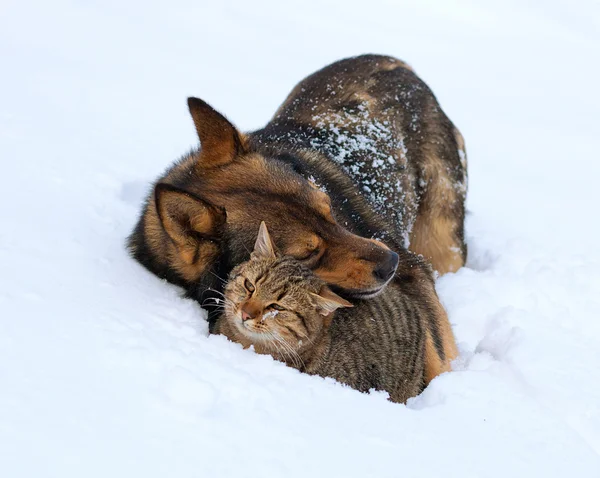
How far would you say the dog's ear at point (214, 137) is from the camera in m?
4.10

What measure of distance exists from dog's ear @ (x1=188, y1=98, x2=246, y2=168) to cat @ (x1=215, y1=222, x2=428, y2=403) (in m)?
0.73

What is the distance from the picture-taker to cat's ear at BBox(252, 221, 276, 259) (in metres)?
3.62

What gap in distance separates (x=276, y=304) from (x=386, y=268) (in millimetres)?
635

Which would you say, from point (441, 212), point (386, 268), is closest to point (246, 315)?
point (386, 268)

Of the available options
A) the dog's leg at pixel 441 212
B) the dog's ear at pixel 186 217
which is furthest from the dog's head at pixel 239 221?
the dog's leg at pixel 441 212

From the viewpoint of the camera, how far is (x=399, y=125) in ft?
19.0

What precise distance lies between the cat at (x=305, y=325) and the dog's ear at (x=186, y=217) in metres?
0.28

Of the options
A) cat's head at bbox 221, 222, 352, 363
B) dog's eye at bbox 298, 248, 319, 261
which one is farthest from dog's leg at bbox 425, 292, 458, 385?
dog's eye at bbox 298, 248, 319, 261

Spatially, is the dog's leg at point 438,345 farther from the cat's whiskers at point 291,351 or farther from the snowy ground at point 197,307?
the cat's whiskers at point 291,351

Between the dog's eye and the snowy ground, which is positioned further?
the dog's eye

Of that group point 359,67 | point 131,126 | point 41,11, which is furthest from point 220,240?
point 41,11

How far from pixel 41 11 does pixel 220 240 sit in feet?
26.8

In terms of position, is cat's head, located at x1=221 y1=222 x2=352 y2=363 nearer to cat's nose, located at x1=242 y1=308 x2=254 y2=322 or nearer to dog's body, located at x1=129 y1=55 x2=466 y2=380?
cat's nose, located at x1=242 y1=308 x2=254 y2=322

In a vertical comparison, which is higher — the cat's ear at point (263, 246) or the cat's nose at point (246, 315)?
the cat's ear at point (263, 246)
